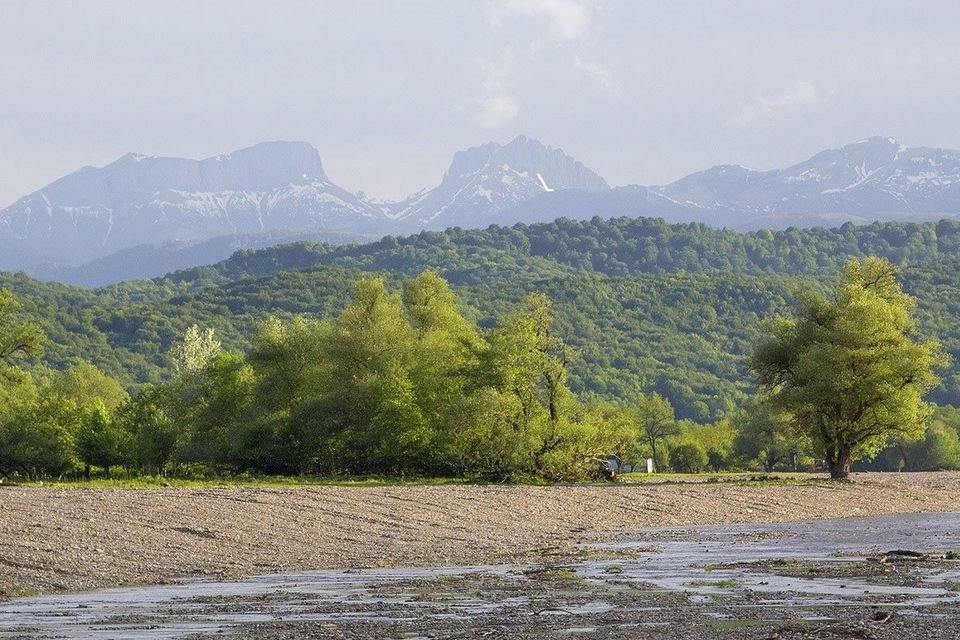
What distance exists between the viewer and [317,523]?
129 feet

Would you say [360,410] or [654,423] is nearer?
[360,410]

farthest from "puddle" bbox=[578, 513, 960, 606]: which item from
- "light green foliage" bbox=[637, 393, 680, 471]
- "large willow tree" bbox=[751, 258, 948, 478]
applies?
"light green foliage" bbox=[637, 393, 680, 471]

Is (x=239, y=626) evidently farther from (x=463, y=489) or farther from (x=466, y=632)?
(x=463, y=489)

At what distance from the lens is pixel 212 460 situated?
71500mm

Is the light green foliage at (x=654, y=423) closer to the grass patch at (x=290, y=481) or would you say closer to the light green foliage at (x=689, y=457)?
the light green foliage at (x=689, y=457)

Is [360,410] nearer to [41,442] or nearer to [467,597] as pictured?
[41,442]

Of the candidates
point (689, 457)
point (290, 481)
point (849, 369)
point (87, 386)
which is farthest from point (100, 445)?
point (689, 457)

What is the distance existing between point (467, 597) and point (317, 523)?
50.1 ft

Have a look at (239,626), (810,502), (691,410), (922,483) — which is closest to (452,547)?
(239,626)

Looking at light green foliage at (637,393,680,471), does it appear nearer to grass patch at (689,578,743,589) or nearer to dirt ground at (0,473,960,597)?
dirt ground at (0,473,960,597)

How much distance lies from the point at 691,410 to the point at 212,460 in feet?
414

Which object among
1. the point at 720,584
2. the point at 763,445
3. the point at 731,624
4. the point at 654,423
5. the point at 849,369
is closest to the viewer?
the point at 731,624

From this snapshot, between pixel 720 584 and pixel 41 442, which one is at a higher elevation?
pixel 41 442

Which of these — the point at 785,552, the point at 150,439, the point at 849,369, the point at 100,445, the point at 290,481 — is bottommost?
the point at 785,552
